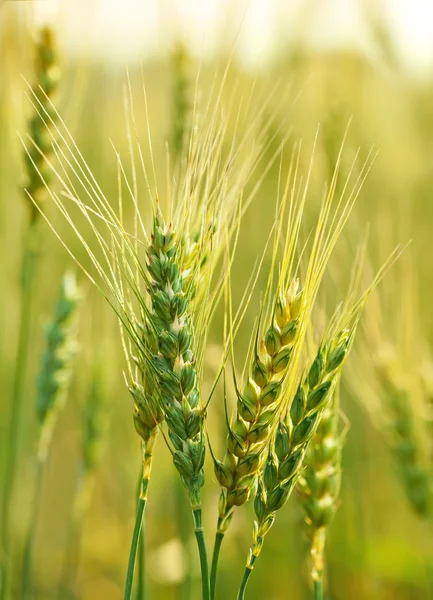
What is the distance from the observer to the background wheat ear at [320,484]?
100 centimetres

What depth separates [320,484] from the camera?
1022 millimetres

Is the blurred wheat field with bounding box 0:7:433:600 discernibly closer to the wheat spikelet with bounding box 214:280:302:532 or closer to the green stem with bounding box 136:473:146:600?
the green stem with bounding box 136:473:146:600

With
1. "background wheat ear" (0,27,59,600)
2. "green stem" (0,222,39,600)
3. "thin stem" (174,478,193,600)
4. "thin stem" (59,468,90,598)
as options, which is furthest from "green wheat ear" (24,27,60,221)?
"thin stem" (174,478,193,600)

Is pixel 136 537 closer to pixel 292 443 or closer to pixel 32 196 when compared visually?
pixel 292 443

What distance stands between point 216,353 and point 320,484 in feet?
1.72

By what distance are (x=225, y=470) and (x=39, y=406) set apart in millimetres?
667

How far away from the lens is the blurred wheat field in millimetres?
1845

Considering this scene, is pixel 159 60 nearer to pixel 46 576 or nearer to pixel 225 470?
pixel 225 470

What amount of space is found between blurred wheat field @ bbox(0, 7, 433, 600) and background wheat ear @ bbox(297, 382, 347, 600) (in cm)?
53

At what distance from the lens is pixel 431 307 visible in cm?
283

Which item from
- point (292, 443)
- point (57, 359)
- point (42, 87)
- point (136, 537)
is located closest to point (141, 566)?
point (136, 537)

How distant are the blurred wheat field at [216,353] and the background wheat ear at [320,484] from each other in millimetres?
530

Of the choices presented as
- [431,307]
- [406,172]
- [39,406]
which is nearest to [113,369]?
[39,406]

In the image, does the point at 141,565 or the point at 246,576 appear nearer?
the point at 246,576
